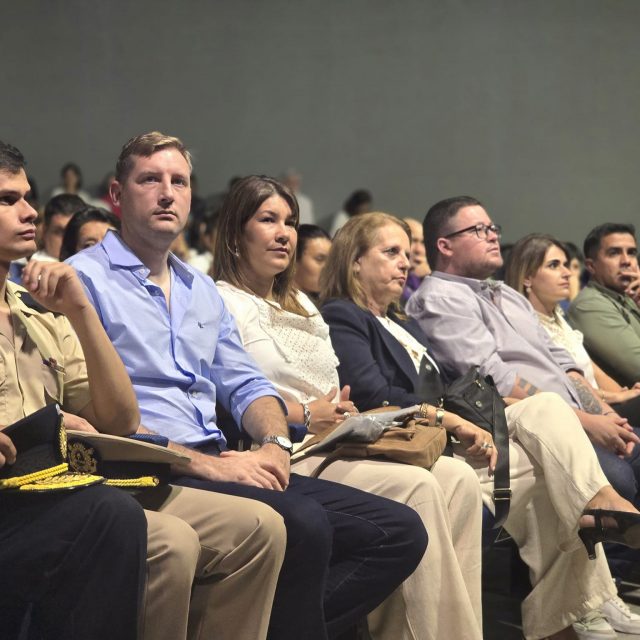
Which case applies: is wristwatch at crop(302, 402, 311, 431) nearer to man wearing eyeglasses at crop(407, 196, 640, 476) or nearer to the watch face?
the watch face

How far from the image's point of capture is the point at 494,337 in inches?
144

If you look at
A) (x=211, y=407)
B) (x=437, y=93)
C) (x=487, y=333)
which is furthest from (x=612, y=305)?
(x=437, y=93)

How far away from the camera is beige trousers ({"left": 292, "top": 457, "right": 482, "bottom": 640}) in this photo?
2.43 metres

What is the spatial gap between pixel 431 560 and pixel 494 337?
4.44ft

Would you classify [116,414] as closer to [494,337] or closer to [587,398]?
[494,337]

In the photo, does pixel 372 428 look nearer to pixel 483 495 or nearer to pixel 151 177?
pixel 483 495

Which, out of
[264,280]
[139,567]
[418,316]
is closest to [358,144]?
[418,316]

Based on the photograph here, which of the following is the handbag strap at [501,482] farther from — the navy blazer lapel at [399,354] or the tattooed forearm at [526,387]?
the tattooed forearm at [526,387]

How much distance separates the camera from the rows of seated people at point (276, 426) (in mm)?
1879

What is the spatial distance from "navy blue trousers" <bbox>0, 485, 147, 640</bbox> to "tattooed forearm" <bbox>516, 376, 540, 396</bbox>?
1.99m

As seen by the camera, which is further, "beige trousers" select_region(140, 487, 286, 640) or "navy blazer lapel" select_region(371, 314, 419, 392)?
"navy blazer lapel" select_region(371, 314, 419, 392)

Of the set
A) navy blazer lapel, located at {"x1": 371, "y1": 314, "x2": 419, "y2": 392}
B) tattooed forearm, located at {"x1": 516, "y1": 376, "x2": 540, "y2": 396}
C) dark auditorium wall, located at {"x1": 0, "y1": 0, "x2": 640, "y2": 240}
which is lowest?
tattooed forearm, located at {"x1": 516, "y1": 376, "x2": 540, "y2": 396}

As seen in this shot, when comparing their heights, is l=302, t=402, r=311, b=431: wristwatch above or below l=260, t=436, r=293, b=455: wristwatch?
below

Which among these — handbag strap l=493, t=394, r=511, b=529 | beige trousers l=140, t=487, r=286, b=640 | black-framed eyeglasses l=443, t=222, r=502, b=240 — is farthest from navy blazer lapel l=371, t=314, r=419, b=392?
beige trousers l=140, t=487, r=286, b=640
